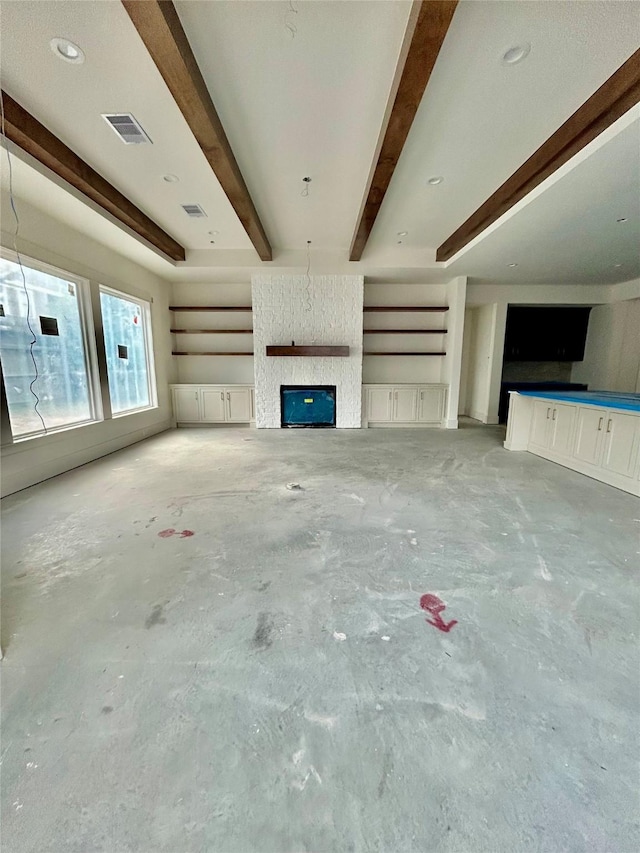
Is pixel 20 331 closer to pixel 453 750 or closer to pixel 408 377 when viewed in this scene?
pixel 453 750

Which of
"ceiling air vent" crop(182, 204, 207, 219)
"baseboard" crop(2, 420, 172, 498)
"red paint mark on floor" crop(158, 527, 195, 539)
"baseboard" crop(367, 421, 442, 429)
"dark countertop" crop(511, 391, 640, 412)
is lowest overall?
"baseboard" crop(367, 421, 442, 429)

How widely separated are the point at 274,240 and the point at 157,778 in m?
6.09

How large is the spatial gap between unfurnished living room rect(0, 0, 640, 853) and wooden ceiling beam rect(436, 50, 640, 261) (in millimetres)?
25

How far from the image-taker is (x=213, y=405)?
6.84 meters

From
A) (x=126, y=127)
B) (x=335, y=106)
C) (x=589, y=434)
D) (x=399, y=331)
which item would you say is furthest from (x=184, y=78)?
(x=399, y=331)

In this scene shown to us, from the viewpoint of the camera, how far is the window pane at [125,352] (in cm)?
491

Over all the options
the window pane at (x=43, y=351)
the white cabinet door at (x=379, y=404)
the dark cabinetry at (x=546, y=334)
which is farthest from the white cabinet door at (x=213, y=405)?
the dark cabinetry at (x=546, y=334)

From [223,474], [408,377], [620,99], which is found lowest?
[223,474]

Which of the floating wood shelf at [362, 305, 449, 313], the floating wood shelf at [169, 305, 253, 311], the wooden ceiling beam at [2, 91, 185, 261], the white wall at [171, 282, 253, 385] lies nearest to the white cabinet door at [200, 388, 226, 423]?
the white wall at [171, 282, 253, 385]

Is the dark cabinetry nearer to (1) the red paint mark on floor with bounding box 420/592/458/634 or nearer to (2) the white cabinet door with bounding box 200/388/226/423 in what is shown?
(2) the white cabinet door with bounding box 200/388/226/423

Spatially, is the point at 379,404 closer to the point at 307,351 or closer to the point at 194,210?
the point at 307,351

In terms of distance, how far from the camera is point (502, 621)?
163 cm

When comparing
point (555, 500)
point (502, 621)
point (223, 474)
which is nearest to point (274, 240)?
point (223, 474)

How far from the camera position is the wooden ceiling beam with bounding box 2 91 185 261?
251cm
